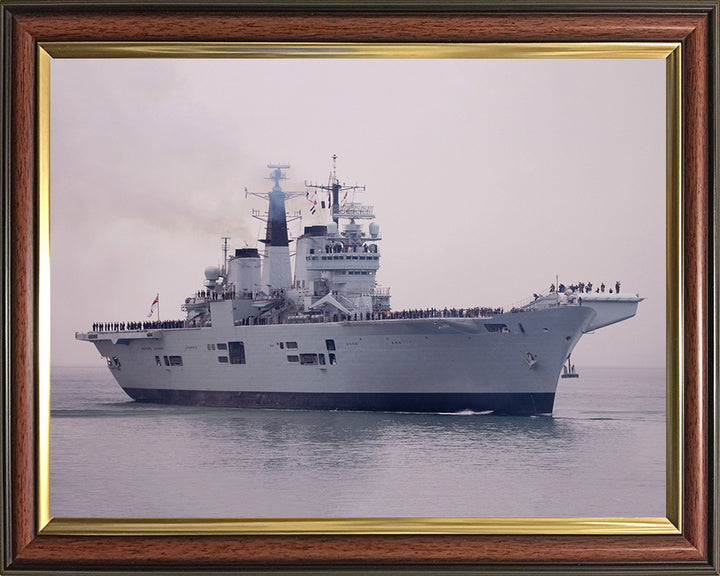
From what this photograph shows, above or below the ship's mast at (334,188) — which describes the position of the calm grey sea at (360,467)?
below

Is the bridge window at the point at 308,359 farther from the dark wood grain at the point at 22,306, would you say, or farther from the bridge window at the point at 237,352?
the dark wood grain at the point at 22,306

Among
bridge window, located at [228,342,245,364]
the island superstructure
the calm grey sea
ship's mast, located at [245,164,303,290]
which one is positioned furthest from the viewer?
bridge window, located at [228,342,245,364]

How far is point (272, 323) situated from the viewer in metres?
11.0

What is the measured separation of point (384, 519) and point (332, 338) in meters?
8.20

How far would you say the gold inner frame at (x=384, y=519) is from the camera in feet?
13.2

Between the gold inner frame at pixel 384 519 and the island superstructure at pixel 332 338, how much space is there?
15.6 inches

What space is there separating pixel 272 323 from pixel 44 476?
6.91 m

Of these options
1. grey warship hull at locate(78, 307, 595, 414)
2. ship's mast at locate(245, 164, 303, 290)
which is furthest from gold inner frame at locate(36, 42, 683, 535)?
ship's mast at locate(245, 164, 303, 290)

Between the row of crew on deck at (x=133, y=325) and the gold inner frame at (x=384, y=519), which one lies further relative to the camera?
the row of crew on deck at (x=133, y=325)

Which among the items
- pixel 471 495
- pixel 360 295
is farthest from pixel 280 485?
pixel 360 295

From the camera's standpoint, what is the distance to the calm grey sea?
13.6 feet

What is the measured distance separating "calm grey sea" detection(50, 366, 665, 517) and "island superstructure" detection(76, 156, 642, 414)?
475mm

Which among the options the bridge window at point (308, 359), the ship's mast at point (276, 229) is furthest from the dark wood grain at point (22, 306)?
the bridge window at point (308, 359)

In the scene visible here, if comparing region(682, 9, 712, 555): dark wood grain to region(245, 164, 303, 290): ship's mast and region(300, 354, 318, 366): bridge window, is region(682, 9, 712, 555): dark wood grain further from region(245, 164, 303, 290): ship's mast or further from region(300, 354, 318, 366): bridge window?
region(300, 354, 318, 366): bridge window
